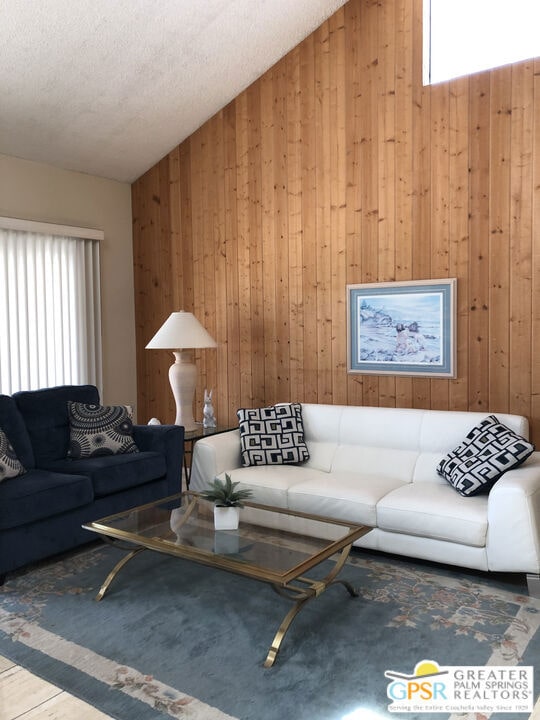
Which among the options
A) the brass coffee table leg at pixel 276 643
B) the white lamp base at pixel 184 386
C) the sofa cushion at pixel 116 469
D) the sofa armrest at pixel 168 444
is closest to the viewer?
the brass coffee table leg at pixel 276 643

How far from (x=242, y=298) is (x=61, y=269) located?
150 centimetres

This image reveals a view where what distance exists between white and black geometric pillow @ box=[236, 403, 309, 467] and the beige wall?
1.81 metres

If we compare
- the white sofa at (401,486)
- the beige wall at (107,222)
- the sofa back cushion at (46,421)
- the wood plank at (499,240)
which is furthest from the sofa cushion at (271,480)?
the beige wall at (107,222)

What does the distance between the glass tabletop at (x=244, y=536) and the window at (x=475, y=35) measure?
9.95ft

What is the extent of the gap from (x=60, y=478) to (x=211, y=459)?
987 mm

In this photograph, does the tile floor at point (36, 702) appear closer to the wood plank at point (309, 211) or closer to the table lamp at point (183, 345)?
the table lamp at point (183, 345)

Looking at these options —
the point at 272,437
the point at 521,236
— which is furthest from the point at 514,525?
the point at 521,236

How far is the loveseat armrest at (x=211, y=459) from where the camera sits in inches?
160

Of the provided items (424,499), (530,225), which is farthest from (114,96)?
(424,499)

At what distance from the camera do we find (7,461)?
3438mm

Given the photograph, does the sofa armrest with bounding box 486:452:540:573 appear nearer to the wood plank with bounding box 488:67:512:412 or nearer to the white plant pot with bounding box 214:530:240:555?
the wood plank with bounding box 488:67:512:412

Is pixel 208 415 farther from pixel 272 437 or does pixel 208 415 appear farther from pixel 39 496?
pixel 39 496

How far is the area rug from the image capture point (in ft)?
7.15
